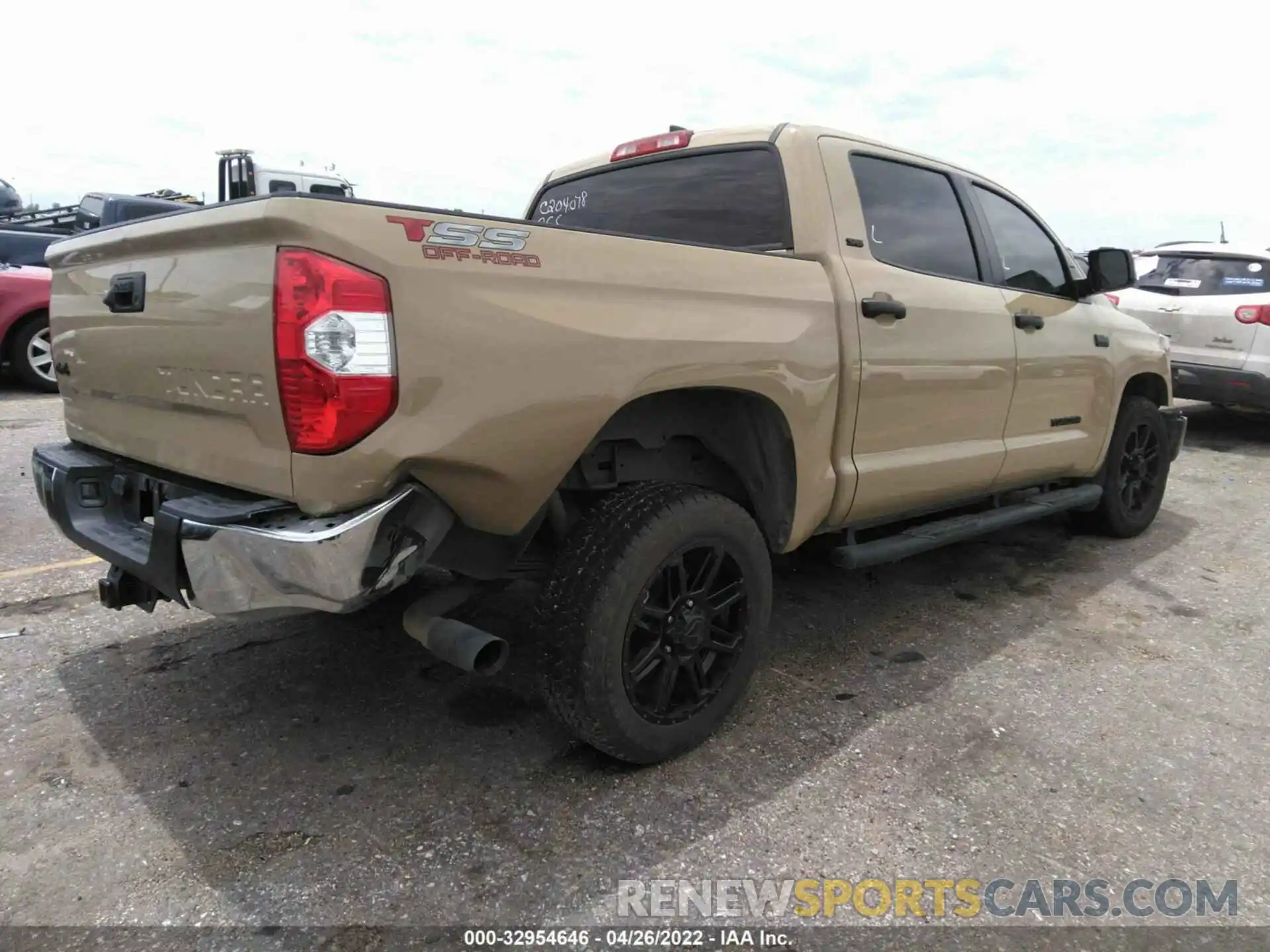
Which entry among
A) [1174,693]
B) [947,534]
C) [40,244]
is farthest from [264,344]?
[40,244]

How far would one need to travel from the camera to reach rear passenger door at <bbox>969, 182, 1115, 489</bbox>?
12.9 feet

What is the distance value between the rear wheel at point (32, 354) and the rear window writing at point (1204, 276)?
10.1 m

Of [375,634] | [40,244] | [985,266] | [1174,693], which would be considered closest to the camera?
[1174,693]

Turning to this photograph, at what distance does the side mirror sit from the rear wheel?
28.4ft

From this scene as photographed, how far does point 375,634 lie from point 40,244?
8.33m

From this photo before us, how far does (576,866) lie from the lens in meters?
2.21

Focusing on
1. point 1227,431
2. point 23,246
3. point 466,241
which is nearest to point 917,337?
point 466,241

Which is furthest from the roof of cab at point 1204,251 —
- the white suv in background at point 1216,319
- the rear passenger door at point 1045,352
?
the rear passenger door at point 1045,352

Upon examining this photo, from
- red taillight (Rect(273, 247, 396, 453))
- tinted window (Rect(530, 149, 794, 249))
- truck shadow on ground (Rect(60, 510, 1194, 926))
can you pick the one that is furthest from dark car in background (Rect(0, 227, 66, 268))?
red taillight (Rect(273, 247, 396, 453))

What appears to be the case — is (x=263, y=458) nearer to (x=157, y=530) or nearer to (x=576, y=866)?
(x=157, y=530)

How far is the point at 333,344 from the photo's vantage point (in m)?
1.93

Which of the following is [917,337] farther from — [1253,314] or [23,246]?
[23,246]

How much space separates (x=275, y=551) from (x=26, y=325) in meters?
8.18

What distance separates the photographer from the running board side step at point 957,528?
3307mm
